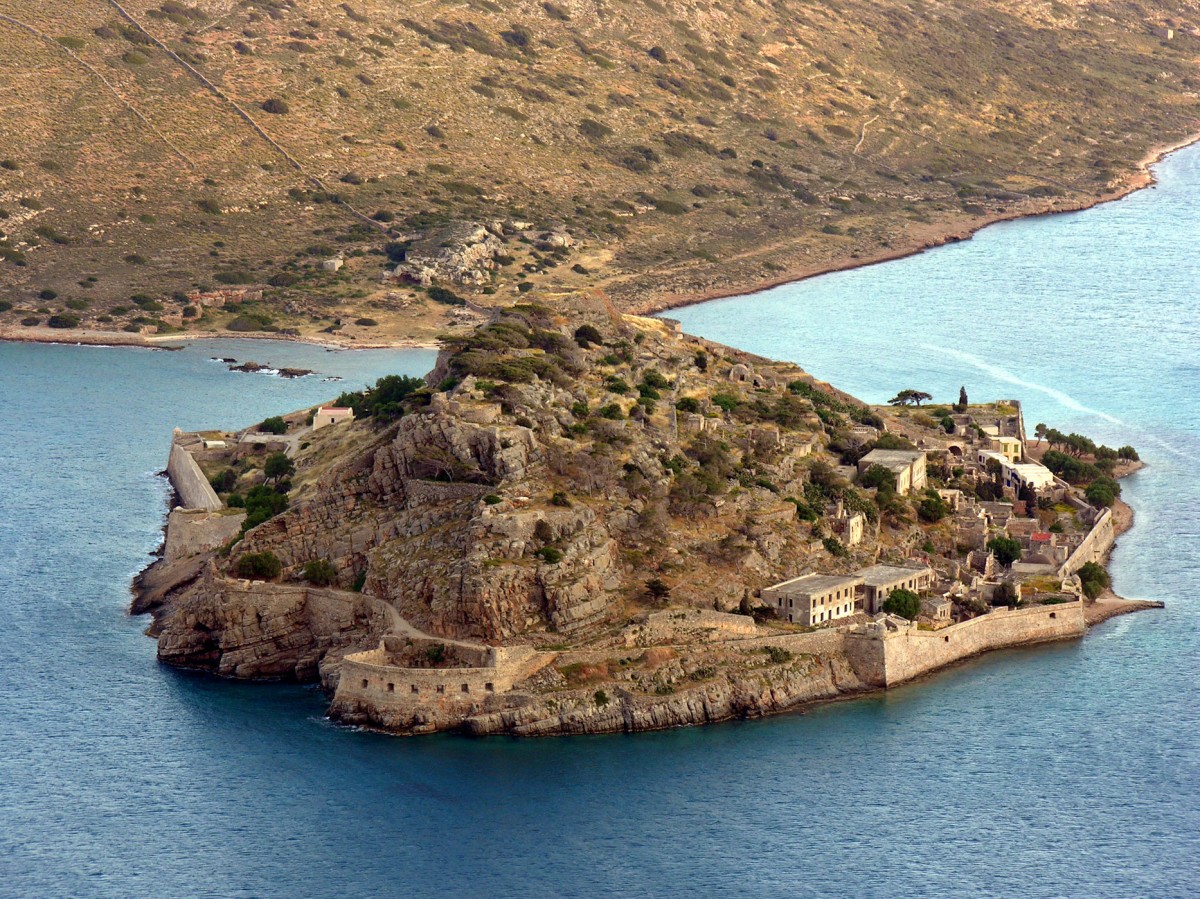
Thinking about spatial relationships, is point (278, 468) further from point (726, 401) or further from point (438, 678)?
point (438, 678)

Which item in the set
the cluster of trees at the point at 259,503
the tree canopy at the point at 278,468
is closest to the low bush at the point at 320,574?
the cluster of trees at the point at 259,503

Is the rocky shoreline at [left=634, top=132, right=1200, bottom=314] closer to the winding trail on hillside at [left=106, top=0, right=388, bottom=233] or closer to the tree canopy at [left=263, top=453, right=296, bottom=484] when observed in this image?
the winding trail on hillside at [left=106, top=0, right=388, bottom=233]

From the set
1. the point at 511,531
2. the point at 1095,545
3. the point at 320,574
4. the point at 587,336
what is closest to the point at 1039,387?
the point at 1095,545

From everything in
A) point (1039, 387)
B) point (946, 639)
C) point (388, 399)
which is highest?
point (1039, 387)

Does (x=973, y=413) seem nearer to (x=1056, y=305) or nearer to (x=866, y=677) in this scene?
(x=866, y=677)

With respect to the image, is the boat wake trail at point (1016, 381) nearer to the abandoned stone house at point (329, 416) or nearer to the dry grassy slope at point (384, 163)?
the dry grassy slope at point (384, 163)
